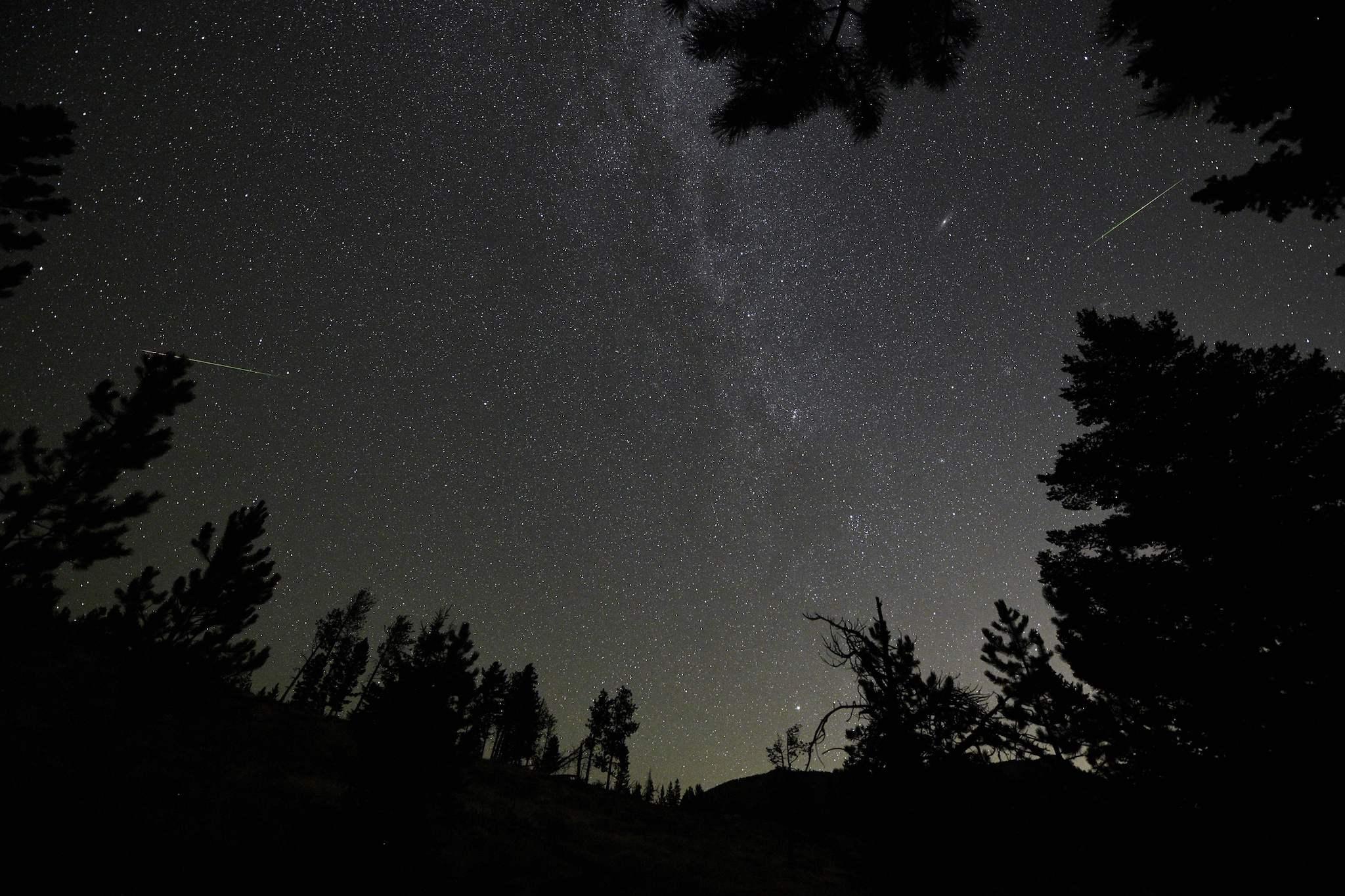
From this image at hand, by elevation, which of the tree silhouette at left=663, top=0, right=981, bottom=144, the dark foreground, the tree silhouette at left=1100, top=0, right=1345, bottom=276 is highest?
the tree silhouette at left=663, top=0, right=981, bottom=144

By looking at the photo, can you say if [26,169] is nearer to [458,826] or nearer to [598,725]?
[458,826]

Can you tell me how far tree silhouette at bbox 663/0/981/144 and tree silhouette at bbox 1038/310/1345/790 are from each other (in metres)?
9.18

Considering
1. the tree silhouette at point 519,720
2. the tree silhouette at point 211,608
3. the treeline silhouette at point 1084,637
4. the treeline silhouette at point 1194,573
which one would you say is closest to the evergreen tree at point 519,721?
the tree silhouette at point 519,720

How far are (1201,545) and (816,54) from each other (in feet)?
36.8

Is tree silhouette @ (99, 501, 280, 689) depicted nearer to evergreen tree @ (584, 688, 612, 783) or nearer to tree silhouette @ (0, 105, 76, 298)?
tree silhouette @ (0, 105, 76, 298)

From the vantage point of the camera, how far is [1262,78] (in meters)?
3.12

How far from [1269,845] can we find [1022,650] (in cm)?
1358

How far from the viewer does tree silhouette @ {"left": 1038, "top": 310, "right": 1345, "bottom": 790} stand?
8125 mm

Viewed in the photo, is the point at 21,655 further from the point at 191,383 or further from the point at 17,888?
the point at 17,888

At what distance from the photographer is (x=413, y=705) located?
12.4m

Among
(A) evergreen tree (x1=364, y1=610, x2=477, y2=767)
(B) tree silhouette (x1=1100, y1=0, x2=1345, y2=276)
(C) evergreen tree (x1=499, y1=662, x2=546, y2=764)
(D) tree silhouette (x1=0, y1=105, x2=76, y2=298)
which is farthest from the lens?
(C) evergreen tree (x1=499, y1=662, x2=546, y2=764)

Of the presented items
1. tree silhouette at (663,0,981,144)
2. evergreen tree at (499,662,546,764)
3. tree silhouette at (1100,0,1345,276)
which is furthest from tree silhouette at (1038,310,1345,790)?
evergreen tree at (499,662,546,764)

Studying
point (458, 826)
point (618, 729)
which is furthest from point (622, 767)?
point (458, 826)

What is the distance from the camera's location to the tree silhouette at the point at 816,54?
151 inches
